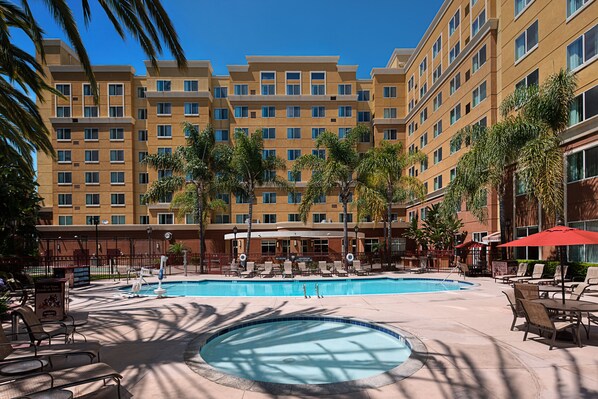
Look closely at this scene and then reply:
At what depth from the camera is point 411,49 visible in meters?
47.1

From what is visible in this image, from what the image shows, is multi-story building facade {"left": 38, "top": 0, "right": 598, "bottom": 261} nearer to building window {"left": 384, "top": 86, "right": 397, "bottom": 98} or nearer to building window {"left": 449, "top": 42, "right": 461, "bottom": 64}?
building window {"left": 384, "top": 86, "right": 397, "bottom": 98}

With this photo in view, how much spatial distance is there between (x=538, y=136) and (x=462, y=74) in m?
15.2

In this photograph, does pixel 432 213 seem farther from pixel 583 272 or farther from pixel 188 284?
pixel 188 284

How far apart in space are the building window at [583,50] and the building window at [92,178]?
46042mm

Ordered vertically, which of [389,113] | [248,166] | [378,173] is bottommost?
[378,173]

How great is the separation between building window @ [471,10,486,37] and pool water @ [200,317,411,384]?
2763 cm

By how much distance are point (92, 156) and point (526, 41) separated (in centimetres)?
4501

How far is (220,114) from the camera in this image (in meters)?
44.0

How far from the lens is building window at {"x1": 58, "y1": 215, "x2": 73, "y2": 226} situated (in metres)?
42.6

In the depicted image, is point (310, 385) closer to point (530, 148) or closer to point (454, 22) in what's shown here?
point (530, 148)

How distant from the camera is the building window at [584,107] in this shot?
16891 millimetres

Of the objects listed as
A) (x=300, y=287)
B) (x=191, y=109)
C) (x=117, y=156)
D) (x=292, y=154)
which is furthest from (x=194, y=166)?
(x=117, y=156)

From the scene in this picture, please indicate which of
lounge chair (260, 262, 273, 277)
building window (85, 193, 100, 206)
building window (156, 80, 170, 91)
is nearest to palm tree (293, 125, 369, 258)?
lounge chair (260, 262, 273, 277)

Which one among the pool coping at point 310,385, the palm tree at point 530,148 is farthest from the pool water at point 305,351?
the palm tree at point 530,148
